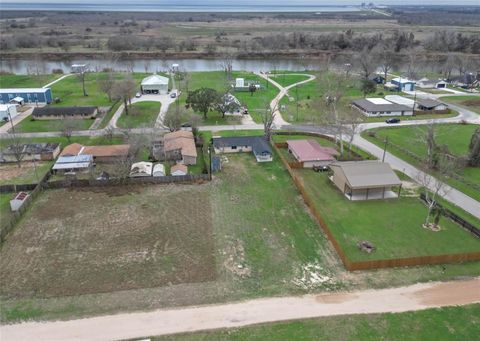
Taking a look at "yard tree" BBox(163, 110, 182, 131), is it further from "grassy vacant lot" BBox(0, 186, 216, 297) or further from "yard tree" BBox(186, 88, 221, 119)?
"grassy vacant lot" BBox(0, 186, 216, 297)

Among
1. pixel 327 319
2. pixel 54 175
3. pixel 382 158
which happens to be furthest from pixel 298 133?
pixel 327 319

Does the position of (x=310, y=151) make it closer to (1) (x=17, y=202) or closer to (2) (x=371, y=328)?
(2) (x=371, y=328)

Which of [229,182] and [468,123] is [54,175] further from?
[468,123]

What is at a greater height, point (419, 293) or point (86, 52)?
point (86, 52)

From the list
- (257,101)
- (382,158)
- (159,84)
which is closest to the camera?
(382,158)

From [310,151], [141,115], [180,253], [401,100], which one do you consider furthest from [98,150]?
[401,100]

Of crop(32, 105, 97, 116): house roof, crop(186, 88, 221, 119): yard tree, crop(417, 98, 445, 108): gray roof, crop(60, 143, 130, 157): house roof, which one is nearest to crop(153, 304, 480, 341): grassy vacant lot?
crop(60, 143, 130, 157): house roof

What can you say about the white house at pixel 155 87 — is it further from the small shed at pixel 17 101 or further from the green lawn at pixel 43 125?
the small shed at pixel 17 101
